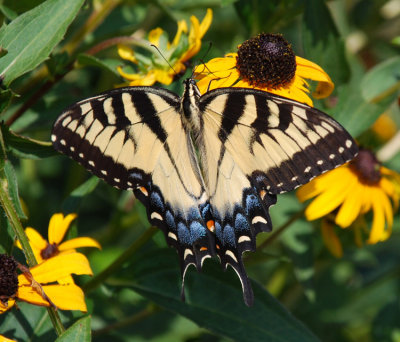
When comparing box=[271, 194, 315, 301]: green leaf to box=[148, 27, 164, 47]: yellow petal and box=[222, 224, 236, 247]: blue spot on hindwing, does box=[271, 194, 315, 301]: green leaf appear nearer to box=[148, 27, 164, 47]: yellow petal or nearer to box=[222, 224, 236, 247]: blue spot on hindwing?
box=[222, 224, 236, 247]: blue spot on hindwing

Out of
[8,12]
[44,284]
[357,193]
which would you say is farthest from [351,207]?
[8,12]

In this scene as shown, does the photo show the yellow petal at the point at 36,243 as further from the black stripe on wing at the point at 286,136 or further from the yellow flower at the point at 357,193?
the yellow flower at the point at 357,193

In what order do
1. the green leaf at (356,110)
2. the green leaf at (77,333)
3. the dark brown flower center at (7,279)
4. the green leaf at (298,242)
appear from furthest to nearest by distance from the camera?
the green leaf at (298,242) → the green leaf at (356,110) → the dark brown flower center at (7,279) → the green leaf at (77,333)

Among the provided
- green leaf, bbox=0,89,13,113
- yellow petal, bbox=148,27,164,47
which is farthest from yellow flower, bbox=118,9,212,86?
green leaf, bbox=0,89,13,113

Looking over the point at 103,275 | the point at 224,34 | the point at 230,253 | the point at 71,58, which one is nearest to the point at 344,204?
the point at 230,253

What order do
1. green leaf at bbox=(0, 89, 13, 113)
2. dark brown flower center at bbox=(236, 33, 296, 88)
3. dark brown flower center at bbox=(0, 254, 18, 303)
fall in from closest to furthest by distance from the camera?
1. dark brown flower center at bbox=(0, 254, 18, 303)
2. green leaf at bbox=(0, 89, 13, 113)
3. dark brown flower center at bbox=(236, 33, 296, 88)

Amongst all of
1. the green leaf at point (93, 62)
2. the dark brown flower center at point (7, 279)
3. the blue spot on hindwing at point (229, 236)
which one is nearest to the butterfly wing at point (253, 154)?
the blue spot on hindwing at point (229, 236)
